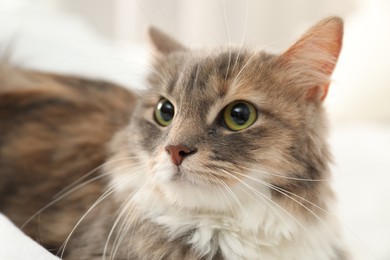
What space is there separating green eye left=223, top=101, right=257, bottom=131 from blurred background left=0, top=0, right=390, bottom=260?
0.71m

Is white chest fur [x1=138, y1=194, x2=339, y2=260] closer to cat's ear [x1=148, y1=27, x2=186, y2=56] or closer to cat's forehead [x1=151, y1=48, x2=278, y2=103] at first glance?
cat's forehead [x1=151, y1=48, x2=278, y2=103]

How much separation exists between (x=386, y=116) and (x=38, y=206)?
172 cm

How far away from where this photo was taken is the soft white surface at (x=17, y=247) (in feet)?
4.07

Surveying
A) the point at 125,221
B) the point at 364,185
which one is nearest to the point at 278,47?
the point at 364,185

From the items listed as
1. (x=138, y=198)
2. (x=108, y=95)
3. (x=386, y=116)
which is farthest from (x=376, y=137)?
(x=138, y=198)

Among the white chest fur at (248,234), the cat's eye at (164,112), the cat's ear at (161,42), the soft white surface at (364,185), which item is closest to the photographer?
the white chest fur at (248,234)

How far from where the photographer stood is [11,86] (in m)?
1.94

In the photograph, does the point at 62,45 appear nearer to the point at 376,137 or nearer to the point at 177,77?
the point at 177,77

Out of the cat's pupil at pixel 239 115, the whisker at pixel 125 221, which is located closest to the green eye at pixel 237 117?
the cat's pupil at pixel 239 115

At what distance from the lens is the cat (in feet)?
4.17

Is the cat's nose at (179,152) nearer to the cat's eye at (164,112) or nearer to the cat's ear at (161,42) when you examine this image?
the cat's eye at (164,112)

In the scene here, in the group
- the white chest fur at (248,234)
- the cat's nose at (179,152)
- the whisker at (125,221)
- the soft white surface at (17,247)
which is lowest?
the soft white surface at (17,247)

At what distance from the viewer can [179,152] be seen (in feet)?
4.01

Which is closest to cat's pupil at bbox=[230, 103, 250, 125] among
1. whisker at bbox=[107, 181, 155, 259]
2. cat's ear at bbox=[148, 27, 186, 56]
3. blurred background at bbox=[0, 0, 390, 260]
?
whisker at bbox=[107, 181, 155, 259]
